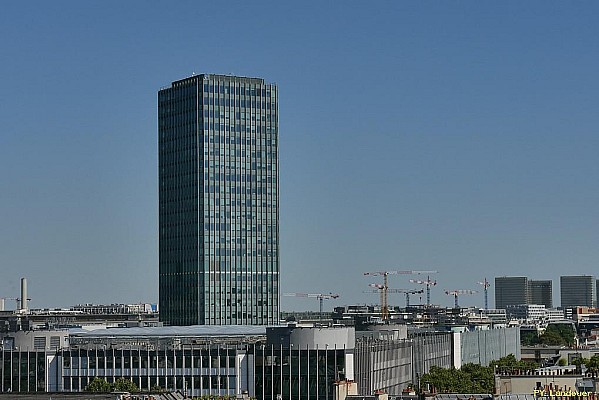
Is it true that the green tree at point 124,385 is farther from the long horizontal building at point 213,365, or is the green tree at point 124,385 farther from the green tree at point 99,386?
the long horizontal building at point 213,365

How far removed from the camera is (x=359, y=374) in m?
178

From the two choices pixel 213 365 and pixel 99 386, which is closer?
pixel 99 386

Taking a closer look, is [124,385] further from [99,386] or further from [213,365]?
[213,365]

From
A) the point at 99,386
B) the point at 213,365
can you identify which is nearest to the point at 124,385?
the point at 99,386

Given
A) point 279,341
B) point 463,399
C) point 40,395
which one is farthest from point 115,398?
point 279,341

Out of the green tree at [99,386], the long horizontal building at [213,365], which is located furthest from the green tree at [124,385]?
the long horizontal building at [213,365]

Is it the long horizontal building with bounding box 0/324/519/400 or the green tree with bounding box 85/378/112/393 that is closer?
the green tree with bounding box 85/378/112/393

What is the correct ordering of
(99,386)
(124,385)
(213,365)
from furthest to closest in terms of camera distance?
(213,365) < (99,386) < (124,385)

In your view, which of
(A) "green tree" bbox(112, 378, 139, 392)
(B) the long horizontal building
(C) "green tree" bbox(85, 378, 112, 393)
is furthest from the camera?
(B) the long horizontal building

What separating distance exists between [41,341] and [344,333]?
3718 centimetres

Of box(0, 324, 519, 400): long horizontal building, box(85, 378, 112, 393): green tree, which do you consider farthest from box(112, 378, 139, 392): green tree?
box(0, 324, 519, 400): long horizontal building

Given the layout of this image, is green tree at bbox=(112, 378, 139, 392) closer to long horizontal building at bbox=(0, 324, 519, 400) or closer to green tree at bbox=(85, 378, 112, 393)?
green tree at bbox=(85, 378, 112, 393)

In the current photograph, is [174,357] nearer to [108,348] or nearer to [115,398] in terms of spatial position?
[108,348]

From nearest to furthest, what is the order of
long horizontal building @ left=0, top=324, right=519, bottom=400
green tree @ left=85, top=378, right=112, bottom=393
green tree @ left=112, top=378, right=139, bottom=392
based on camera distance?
green tree @ left=112, top=378, right=139, bottom=392, green tree @ left=85, top=378, right=112, bottom=393, long horizontal building @ left=0, top=324, right=519, bottom=400
